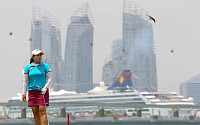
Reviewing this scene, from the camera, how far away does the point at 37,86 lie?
14.4m

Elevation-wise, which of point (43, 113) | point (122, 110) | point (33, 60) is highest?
point (33, 60)

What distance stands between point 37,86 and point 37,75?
9.8 inches

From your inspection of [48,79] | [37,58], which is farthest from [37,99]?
[37,58]

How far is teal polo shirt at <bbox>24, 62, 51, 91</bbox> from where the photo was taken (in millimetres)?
14406

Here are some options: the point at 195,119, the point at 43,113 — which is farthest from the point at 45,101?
the point at 195,119

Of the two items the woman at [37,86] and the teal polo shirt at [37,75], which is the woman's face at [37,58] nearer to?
the woman at [37,86]

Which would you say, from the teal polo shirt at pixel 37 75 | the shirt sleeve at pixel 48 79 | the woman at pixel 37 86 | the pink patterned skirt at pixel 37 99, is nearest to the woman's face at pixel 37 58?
the woman at pixel 37 86

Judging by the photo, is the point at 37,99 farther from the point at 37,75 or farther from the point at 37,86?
the point at 37,75

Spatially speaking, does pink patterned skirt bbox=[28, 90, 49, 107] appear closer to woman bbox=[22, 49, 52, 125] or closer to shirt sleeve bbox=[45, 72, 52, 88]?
woman bbox=[22, 49, 52, 125]

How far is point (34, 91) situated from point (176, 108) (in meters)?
104

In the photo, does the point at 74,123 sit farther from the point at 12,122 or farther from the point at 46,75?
the point at 46,75

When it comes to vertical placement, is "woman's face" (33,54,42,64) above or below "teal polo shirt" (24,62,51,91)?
above

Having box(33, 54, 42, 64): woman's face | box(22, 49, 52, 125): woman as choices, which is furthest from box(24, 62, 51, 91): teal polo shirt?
box(33, 54, 42, 64): woman's face

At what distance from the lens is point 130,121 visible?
77.9 metres
